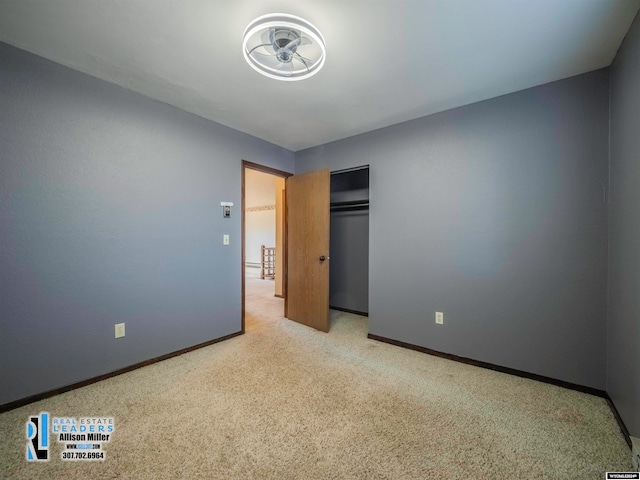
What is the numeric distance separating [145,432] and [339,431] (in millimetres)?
1119

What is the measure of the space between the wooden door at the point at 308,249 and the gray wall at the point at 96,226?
3.31ft

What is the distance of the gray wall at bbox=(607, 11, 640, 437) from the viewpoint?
140 centimetres

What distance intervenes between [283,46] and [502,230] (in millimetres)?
2199

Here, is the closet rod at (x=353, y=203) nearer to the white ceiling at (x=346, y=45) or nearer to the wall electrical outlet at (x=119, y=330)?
the white ceiling at (x=346, y=45)

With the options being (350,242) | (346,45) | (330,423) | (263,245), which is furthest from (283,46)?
(263,245)

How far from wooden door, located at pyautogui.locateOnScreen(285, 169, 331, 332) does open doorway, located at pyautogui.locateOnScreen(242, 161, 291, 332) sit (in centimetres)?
25

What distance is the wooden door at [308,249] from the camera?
3.17 meters

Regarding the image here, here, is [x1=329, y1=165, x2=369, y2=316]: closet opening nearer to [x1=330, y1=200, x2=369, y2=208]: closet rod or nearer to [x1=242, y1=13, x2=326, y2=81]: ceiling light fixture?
[x1=330, y1=200, x2=369, y2=208]: closet rod

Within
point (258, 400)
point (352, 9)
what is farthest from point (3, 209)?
point (352, 9)

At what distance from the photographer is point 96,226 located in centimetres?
202

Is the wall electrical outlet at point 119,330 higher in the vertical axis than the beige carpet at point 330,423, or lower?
higher

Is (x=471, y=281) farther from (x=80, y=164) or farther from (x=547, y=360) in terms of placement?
(x=80, y=164)

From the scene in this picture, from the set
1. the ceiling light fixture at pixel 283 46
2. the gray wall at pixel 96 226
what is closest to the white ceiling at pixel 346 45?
the ceiling light fixture at pixel 283 46

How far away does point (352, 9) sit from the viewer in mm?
1402
